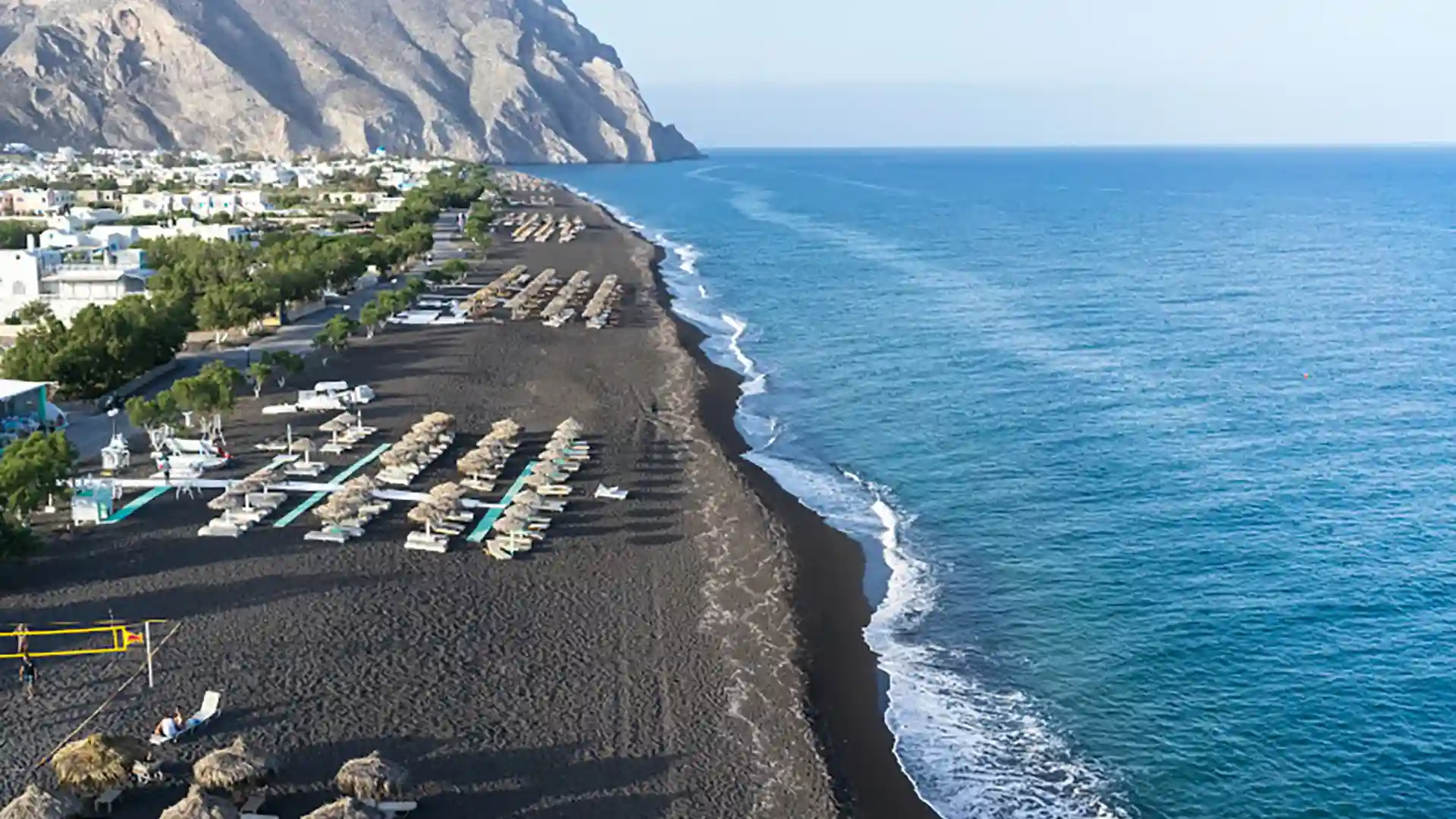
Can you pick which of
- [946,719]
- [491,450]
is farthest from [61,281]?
[946,719]

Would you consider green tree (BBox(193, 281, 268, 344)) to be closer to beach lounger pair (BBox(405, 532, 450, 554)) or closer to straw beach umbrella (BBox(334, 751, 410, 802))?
beach lounger pair (BBox(405, 532, 450, 554))

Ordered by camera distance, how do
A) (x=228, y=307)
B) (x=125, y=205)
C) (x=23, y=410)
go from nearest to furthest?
(x=23, y=410), (x=228, y=307), (x=125, y=205)

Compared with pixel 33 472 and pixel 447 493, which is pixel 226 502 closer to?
pixel 33 472

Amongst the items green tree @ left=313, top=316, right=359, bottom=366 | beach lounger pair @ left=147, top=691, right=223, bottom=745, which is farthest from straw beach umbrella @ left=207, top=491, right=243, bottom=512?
green tree @ left=313, top=316, right=359, bottom=366

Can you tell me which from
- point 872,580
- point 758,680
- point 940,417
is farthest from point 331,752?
point 940,417

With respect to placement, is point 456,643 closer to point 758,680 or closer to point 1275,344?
point 758,680

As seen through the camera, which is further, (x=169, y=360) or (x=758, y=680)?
(x=169, y=360)

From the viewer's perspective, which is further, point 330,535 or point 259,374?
point 259,374
